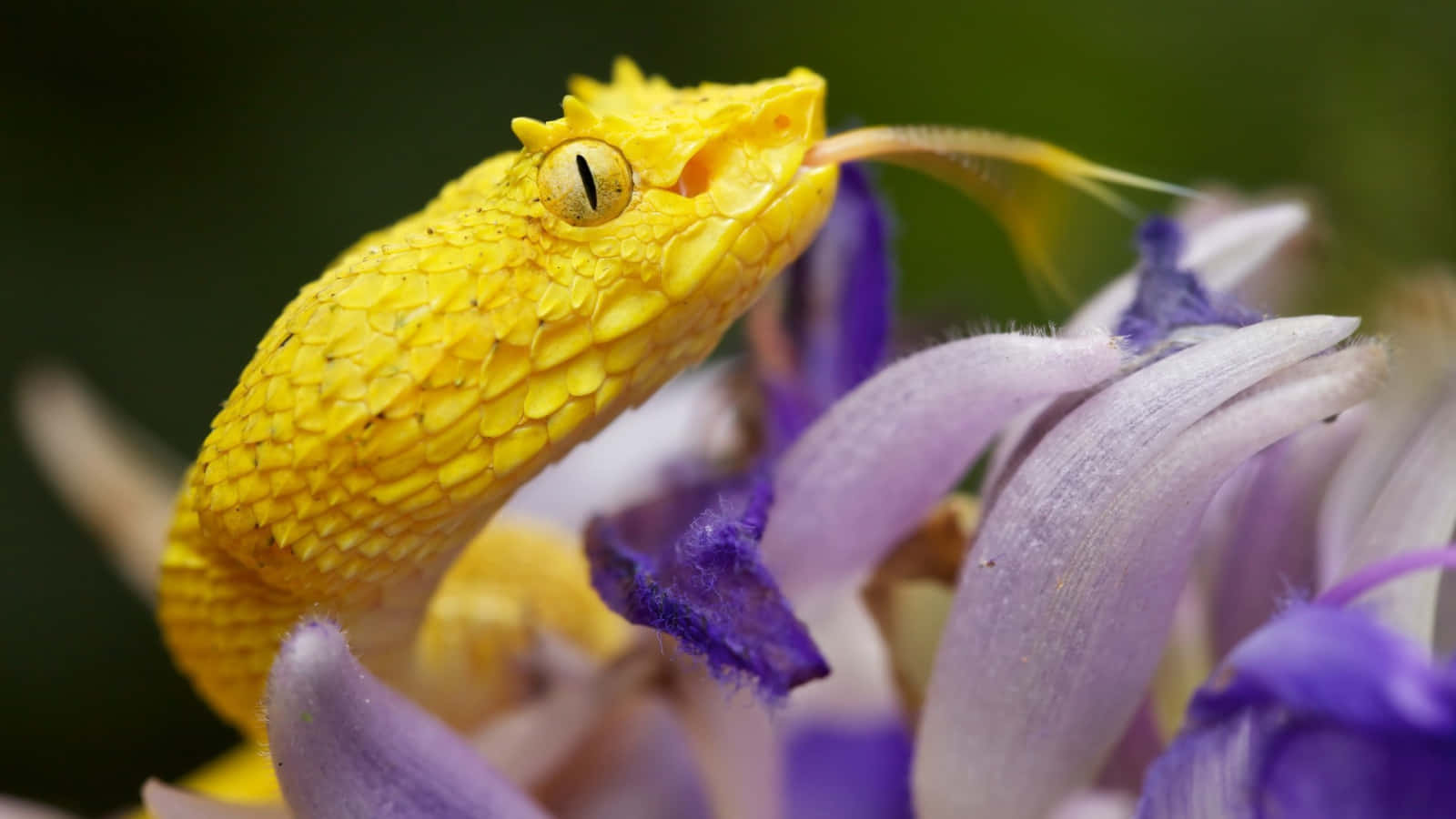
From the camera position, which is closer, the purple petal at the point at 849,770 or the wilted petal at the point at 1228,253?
the wilted petal at the point at 1228,253

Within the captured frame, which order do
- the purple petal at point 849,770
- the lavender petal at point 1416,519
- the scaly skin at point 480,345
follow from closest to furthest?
the scaly skin at point 480,345
the lavender petal at point 1416,519
the purple petal at point 849,770

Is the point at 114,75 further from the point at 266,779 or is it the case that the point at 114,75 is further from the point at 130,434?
the point at 266,779

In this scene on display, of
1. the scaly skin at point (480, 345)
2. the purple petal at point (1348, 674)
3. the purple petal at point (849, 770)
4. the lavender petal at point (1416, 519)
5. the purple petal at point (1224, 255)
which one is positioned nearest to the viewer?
the purple petal at point (1348, 674)

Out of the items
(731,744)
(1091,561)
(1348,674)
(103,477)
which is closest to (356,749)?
(731,744)

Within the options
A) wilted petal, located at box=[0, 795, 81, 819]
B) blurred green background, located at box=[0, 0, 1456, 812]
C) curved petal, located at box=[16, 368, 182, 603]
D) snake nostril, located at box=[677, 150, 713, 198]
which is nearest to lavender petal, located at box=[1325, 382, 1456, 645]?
snake nostril, located at box=[677, 150, 713, 198]

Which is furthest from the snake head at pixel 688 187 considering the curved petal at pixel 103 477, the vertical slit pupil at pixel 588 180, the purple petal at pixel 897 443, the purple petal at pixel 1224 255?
the curved petal at pixel 103 477

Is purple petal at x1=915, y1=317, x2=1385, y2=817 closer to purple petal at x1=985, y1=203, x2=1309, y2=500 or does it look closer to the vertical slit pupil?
purple petal at x1=985, y1=203, x2=1309, y2=500

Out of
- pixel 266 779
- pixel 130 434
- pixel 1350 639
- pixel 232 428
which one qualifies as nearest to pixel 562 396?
pixel 232 428

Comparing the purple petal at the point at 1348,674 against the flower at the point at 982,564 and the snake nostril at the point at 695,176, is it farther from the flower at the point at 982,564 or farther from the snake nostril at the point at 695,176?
the snake nostril at the point at 695,176

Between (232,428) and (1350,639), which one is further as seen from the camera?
(232,428)
